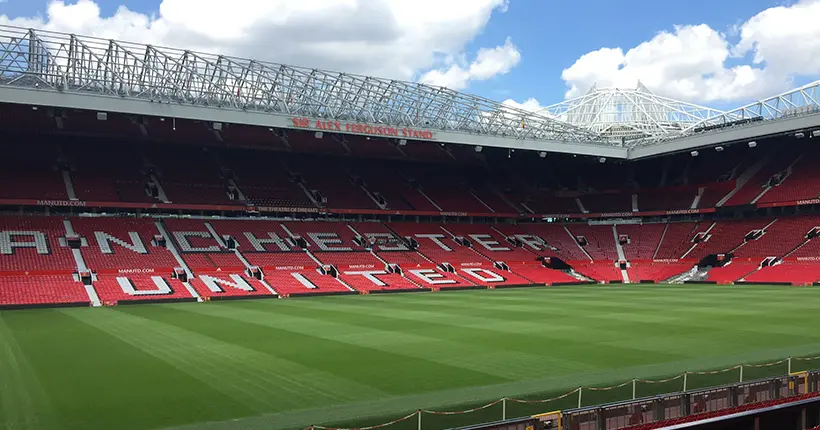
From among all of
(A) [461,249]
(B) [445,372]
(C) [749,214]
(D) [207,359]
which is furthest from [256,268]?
(C) [749,214]

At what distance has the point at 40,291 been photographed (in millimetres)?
38625

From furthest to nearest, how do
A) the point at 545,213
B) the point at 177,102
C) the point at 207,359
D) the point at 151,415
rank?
1. the point at 545,213
2. the point at 177,102
3. the point at 207,359
4. the point at 151,415

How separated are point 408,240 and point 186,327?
110 ft

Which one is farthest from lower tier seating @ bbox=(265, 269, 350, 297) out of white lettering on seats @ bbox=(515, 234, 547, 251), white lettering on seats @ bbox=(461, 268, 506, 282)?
white lettering on seats @ bbox=(515, 234, 547, 251)

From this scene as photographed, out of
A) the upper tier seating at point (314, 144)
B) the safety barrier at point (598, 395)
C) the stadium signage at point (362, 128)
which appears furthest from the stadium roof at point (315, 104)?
the safety barrier at point (598, 395)

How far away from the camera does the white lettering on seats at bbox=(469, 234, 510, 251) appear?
6256 centimetres

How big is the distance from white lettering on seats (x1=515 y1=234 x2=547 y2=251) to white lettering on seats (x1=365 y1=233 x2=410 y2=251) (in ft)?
46.4

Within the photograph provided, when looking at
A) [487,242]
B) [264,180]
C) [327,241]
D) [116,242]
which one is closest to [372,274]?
[327,241]

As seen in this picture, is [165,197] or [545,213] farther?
[545,213]

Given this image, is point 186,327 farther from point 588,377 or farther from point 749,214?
point 749,214

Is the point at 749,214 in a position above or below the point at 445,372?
above

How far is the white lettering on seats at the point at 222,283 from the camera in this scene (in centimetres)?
4374

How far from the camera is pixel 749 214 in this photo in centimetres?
6078

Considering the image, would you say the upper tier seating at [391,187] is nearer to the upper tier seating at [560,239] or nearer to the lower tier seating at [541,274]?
the lower tier seating at [541,274]
